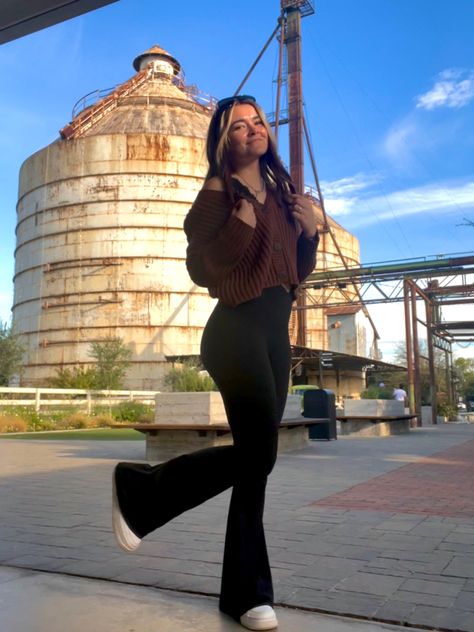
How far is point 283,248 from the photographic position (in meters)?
2.28

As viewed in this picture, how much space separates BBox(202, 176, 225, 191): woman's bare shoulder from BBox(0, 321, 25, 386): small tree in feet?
86.9

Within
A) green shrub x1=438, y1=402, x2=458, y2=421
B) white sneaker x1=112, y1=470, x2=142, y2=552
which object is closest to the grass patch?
white sneaker x1=112, y1=470, x2=142, y2=552

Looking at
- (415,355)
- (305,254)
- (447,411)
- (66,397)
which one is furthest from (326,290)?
(305,254)

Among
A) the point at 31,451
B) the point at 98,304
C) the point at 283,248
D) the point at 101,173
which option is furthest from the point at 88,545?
the point at 101,173

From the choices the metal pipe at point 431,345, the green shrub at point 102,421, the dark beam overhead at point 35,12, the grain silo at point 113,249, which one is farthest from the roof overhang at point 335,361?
the dark beam overhead at point 35,12

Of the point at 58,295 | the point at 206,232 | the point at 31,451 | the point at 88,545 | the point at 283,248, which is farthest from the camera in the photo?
the point at 58,295

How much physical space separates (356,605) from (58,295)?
39874mm

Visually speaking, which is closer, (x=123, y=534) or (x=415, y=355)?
(x=123, y=534)

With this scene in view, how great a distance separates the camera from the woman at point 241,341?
2.09m

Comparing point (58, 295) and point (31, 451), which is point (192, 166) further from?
point (31, 451)

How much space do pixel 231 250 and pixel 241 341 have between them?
12.5 inches

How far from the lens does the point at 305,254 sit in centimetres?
242

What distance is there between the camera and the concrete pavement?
7.42ft

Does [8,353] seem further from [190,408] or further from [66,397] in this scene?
[190,408]
